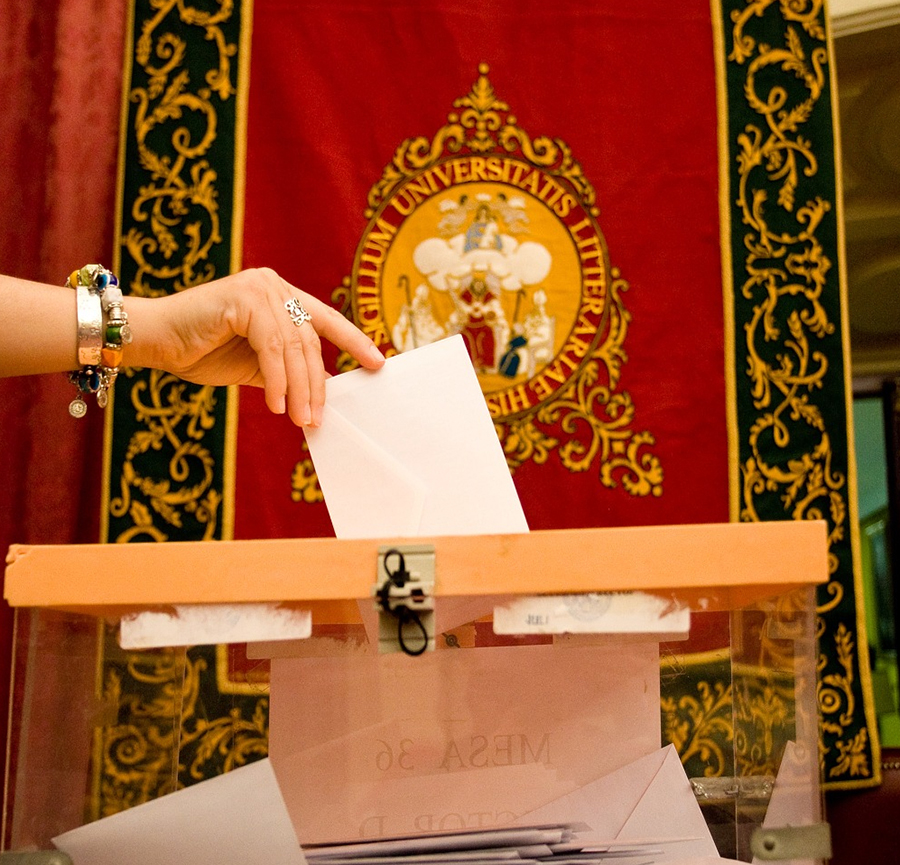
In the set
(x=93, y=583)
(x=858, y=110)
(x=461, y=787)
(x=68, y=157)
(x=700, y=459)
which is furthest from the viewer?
(x=858, y=110)

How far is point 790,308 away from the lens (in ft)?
5.17

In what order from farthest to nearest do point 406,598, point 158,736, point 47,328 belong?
point 47,328 → point 158,736 → point 406,598

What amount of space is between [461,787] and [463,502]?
0.71ft

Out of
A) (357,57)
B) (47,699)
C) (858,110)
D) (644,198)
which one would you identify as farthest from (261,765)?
(858,110)

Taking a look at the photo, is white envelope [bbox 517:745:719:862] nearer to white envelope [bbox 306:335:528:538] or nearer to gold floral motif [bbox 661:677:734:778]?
gold floral motif [bbox 661:677:734:778]

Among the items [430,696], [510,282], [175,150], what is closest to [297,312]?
[430,696]

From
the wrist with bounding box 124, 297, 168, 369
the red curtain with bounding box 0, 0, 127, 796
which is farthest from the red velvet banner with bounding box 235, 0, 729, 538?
the wrist with bounding box 124, 297, 168, 369

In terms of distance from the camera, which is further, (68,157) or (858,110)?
(858,110)

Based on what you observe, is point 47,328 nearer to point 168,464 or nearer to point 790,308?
point 168,464

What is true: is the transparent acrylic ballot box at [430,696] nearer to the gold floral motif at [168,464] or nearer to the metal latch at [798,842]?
the metal latch at [798,842]

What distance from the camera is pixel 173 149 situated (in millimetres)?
1668

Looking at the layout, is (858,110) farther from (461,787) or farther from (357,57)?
(461,787)

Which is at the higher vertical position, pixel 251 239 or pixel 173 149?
pixel 173 149

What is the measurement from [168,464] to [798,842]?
1243 mm
